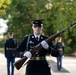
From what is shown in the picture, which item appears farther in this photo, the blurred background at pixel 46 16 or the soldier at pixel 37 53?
the blurred background at pixel 46 16

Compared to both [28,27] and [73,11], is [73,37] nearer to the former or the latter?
[73,11]

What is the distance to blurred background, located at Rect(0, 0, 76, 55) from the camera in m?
42.8

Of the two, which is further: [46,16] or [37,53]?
[46,16]

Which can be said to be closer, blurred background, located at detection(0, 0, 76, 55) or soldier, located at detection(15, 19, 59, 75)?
soldier, located at detection(15, 19, 59, 75)

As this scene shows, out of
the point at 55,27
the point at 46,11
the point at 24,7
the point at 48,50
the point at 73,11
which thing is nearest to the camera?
the point at 48,50

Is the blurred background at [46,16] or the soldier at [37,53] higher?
the blurred background at [46,16]

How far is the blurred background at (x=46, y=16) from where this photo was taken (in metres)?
42.8

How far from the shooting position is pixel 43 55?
21.7 feet

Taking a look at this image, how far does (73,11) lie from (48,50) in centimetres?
3541

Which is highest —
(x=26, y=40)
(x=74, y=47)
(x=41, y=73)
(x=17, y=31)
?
(x=17, y=31)

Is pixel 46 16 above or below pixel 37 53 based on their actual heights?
above

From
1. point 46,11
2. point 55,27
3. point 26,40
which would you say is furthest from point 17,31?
point 26,40

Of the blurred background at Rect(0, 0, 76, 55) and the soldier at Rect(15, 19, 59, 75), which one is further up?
the blurred background at Rect(0, 0, 76, 55)

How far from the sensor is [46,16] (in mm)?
Answer: 47906
